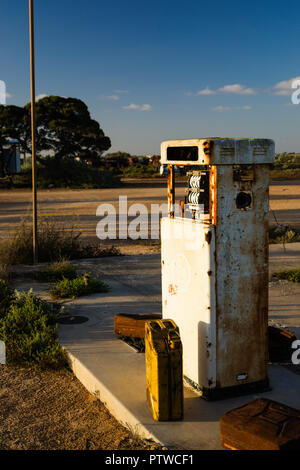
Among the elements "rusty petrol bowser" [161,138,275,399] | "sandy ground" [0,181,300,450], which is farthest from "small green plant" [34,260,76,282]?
"rusty petrol bowser" [161,138,275,399]

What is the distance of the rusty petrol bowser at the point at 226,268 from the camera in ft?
12.2

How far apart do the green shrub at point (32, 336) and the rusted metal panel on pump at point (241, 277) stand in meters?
1.79

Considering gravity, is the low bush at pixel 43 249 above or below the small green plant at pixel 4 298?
above

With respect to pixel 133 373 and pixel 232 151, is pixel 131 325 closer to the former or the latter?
pixel 133 373

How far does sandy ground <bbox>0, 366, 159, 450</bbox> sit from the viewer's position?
3580 millimetres

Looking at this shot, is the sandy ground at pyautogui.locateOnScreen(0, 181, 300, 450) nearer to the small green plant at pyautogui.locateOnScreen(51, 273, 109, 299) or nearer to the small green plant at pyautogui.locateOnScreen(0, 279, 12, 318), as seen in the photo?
the small green plant at pyautogui.locateOnScreen(0, 279, 12, 318)

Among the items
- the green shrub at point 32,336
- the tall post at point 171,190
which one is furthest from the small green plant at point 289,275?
the tall post at point 171,190

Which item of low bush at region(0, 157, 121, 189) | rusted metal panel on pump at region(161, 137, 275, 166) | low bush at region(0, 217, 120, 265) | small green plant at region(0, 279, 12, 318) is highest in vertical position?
low bush at region(0, 157, 121, 189)

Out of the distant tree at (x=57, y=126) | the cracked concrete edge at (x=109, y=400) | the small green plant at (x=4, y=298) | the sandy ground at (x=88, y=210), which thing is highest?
the distant tree at (x=57, y=126)

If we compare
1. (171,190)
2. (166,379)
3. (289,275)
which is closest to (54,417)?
(166,379)

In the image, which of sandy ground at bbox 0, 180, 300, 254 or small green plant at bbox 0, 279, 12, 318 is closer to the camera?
small green plant at bbox 0, 279, 12, 318

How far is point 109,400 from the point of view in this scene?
13.2 ft

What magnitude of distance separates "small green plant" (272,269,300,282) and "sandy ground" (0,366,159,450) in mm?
4378

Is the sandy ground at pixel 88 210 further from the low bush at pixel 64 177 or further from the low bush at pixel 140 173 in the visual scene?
the low bush at pixel 140 173
